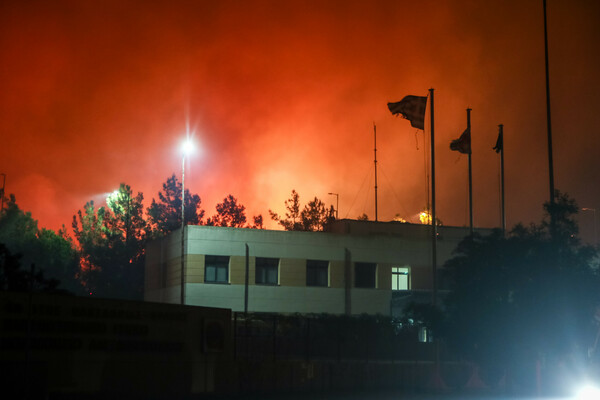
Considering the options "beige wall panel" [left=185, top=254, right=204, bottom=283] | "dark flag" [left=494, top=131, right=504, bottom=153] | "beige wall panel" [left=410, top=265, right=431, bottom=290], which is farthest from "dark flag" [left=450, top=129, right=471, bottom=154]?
"beige wall panel" [left=185, top=254, right=204, bottom=283]

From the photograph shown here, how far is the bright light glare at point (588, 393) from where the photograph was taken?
1152 inches

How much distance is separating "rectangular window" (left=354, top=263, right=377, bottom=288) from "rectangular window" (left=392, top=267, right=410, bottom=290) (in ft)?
5.54

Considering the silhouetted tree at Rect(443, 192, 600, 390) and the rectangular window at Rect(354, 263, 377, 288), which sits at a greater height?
the rectangular window at Rect(354, 263, 377, 288)

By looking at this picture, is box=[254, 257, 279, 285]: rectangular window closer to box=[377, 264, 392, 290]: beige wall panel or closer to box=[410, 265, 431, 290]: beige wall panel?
box=[377, 264, 392, 290]: beige wall panel

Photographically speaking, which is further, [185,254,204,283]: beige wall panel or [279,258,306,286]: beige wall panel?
[279,258,306,286]: beige wall panel

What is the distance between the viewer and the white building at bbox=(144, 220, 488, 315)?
52.9 metres

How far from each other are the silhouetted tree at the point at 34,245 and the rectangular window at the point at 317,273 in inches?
1585

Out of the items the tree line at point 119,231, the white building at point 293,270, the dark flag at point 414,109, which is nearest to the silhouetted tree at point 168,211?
the tree line at point 119,231

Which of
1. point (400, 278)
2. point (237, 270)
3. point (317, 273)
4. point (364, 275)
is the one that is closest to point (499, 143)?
point (364, 275)

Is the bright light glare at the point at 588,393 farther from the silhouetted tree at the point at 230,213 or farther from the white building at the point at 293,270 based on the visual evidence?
the silhouetted tree at the point at 230,213

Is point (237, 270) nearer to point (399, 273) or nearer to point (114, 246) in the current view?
point (399, 273)

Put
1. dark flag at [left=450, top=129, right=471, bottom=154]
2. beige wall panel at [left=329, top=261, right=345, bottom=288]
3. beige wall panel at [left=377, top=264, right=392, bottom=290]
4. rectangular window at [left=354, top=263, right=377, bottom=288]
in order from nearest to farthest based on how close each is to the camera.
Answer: dark flag at [left=450, top=129, right=471, bottom=154], beige wall panel at [left=329, top=261, right=345, bottom=288], rectangular window at [left=354, top=263, right=377, bottom=288], beige wall panel at [left=377, top=264, right=392, bottom=290]

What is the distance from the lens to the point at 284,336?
108 ft

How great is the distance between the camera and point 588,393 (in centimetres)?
3053
